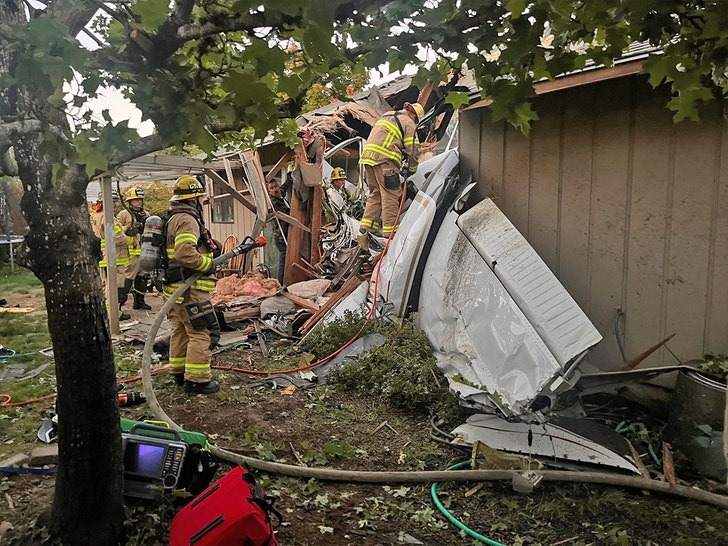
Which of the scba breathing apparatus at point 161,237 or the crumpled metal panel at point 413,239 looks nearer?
the scba breathing apparatus at point 161,237

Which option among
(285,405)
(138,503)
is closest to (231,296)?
(285,405)

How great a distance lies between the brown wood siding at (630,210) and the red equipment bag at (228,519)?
3.45m

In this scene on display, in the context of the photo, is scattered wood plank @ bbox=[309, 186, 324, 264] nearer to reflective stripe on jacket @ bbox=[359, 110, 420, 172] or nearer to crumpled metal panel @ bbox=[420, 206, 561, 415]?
reflective stripe on jacket @ bbox=[359, 110, 420, 172]

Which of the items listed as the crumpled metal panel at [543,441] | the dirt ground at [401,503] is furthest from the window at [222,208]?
the crumpled metal panel at [543,441]

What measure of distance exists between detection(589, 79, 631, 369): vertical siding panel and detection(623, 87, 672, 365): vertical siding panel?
10cm

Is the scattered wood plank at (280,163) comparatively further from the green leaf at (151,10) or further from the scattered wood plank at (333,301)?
the green leaf at (151,10)

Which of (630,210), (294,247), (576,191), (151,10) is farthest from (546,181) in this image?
(294,247)

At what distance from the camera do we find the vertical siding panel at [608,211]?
14.8ft

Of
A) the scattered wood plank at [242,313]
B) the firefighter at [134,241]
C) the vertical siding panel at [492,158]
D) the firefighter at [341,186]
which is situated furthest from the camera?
the firefighter at [134,241]

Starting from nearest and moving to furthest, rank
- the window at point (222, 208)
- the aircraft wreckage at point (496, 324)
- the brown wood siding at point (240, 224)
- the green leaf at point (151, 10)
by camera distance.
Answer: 1. the green leaf at point (151, 10)
2. the aircraft wreckage at point (496, 324)
3. the brown wood siding at point (240, 224)
4. the window at point (222, 208)

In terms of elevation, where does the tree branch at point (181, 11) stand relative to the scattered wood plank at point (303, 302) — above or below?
above

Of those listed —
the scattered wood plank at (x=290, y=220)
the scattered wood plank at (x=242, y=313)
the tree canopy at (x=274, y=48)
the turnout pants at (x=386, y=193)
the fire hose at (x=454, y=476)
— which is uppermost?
the tree canopy at (x=274, y=48)

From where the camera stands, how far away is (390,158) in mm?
6922

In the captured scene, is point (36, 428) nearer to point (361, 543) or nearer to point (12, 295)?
point (361, 543)
